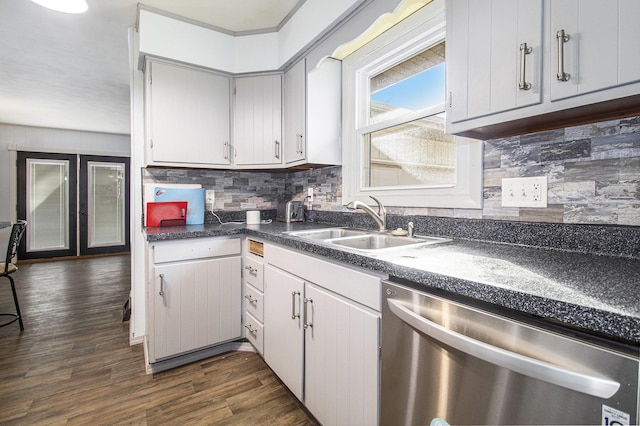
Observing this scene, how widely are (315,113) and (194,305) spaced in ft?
5.11

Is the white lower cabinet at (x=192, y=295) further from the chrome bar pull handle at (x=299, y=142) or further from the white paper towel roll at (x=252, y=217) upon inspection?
the chrome bar pull handle at (x=299, y=142)

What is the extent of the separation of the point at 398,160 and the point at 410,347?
132cm

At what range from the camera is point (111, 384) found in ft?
6.09

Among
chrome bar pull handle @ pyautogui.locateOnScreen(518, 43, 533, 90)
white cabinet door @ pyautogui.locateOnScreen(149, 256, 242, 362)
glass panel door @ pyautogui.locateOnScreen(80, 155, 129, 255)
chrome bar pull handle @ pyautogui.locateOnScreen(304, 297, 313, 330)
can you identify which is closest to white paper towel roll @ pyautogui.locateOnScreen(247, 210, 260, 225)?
white cabinet door @ pyautogui.locateOnScreen(149, 256, 242, 362)

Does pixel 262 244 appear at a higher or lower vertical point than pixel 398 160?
lower

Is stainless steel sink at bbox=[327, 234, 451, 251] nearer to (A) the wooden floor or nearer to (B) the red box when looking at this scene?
(A) the wooden floor

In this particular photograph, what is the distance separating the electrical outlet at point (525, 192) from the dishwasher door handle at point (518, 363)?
2.43 ft

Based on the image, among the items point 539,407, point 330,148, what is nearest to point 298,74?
point 330,148

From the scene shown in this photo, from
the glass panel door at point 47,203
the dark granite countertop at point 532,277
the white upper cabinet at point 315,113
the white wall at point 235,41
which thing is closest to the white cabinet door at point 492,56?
the dark granite countertop at point 532,277

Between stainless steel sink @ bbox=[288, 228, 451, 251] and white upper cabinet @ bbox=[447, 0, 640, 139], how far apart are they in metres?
0.60

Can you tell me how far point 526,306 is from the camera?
25.5 inches

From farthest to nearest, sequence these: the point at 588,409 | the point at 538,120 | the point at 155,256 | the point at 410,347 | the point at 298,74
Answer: the point at 298,74
the point at 155,256
the point at 538,120
the point at 410,347
the point at 588,409

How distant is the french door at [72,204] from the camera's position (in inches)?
207

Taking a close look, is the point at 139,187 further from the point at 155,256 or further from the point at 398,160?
the point at 398,160
